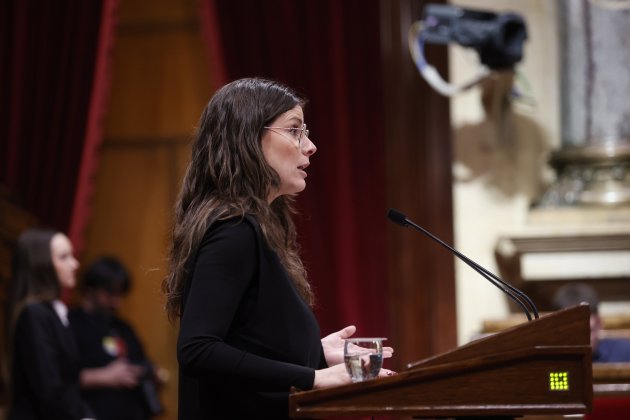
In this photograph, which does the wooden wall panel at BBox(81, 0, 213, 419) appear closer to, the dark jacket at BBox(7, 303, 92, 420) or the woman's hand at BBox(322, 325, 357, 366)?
the dark jacket at BBox(7, 303, 92, 420)

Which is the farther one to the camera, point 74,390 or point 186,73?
point 186,73

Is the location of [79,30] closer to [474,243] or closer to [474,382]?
[474,243]

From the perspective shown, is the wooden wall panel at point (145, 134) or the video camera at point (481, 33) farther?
the wooden wall panel at point (145, 134)

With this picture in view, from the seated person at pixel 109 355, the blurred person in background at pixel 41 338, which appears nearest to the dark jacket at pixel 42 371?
the blurred person in background at pixel 41 338

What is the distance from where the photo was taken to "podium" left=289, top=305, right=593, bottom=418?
1.91 meters

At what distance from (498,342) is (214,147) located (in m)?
0.73

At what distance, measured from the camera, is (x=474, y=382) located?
1914 mm

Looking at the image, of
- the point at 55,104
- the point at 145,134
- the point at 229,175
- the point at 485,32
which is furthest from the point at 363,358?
the point at 145,134

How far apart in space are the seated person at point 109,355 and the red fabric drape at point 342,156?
97cm

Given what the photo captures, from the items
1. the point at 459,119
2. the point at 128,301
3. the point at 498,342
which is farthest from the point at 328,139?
the point at 498,342

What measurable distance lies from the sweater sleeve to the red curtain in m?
4.03

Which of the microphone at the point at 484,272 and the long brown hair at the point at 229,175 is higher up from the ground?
the long brown hair at the point at 229,175

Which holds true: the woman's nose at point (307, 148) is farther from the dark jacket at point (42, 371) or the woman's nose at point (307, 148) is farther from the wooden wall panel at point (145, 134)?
the wooden wall panel at point (145, 134)

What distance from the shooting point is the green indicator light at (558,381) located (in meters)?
1.92
